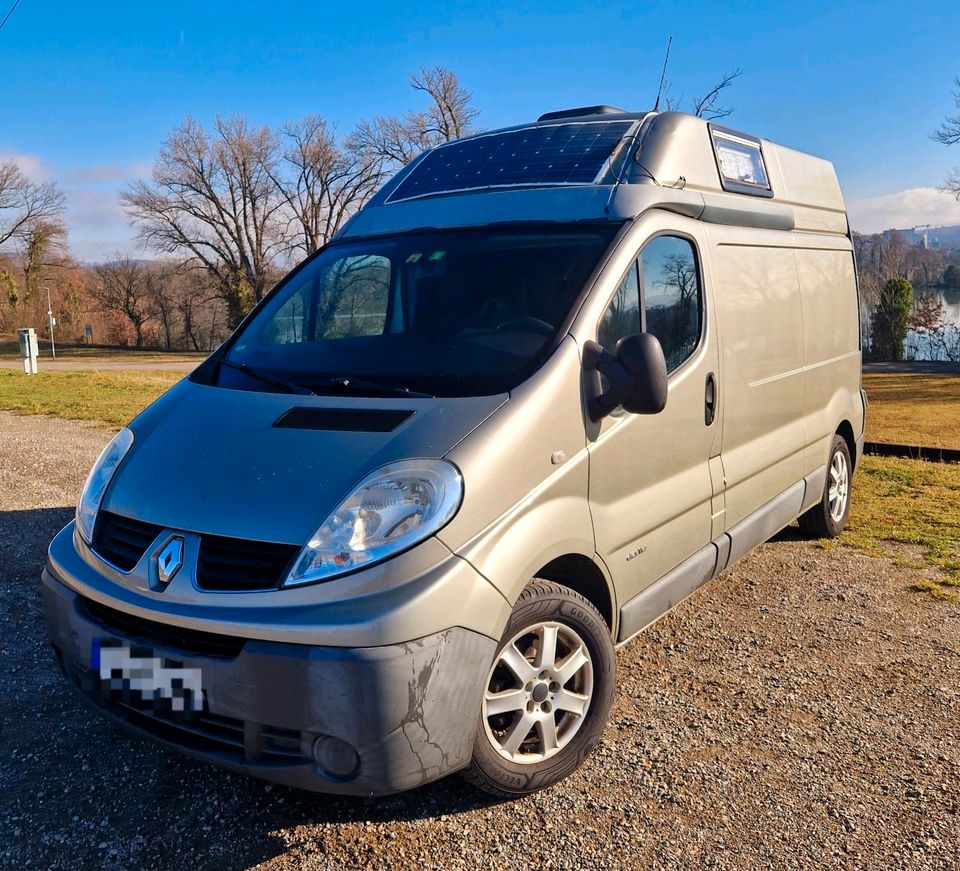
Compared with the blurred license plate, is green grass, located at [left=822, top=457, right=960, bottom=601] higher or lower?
lower

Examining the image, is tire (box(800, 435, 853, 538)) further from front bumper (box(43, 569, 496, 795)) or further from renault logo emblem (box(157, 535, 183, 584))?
renault logo emblem (box(157, 535, 183, 584))

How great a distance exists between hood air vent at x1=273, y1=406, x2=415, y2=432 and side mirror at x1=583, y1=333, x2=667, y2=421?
719mm

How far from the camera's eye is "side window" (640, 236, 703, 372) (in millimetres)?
3521

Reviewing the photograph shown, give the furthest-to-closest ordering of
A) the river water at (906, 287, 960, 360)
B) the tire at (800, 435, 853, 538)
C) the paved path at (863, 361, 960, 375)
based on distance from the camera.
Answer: the river water at (906, 287, 960, 360)
the paved path at (863, 361, 960, 375)
the tire at (800, 435, 853, 538)

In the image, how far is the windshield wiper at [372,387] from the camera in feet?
9.75

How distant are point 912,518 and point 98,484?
5918mm

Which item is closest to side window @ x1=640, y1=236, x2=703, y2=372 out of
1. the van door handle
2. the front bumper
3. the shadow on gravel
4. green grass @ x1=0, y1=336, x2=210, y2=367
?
the van door handle

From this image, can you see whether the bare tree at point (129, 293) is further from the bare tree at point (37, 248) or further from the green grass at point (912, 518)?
the green grass at point (912, 518)

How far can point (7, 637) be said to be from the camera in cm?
433

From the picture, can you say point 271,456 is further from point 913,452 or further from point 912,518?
point 913,452

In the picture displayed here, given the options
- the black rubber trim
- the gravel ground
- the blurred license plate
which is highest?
the blurred license plate

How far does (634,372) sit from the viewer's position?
9.73 ft

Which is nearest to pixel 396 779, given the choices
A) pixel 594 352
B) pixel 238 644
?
pixel 238 644

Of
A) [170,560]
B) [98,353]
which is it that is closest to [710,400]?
[170,560]
